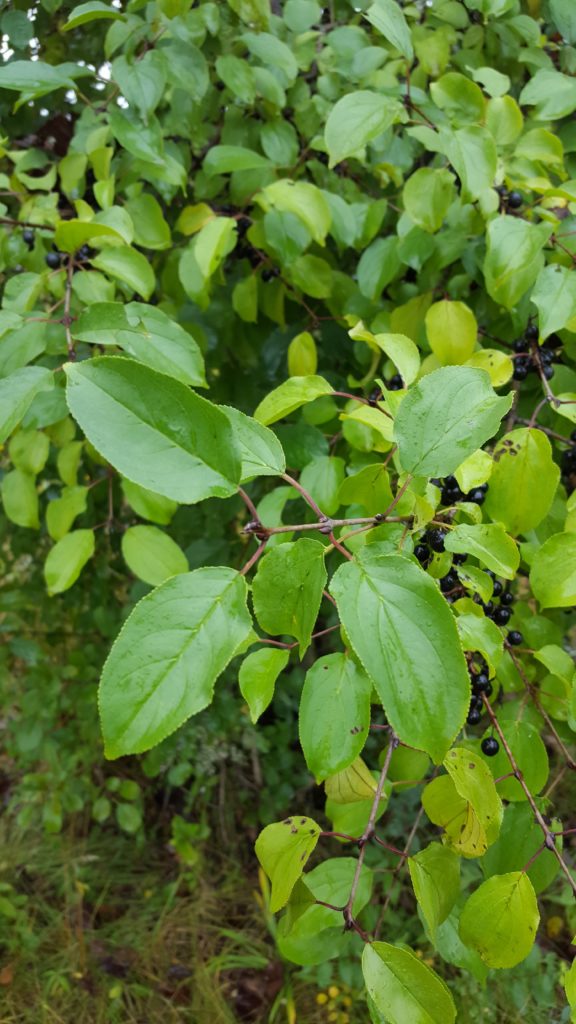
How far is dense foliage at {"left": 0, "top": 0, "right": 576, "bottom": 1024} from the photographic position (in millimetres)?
510

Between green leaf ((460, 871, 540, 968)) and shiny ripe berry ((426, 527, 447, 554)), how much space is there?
30 centimetres

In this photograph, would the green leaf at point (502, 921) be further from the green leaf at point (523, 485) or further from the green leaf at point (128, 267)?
the green leaf at point (128, 267)

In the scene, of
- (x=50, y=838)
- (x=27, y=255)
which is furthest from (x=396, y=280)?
(x=50, y=838)

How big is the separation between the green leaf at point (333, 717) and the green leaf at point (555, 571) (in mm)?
214

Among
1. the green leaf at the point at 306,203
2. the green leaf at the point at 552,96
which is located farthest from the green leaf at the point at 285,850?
the green leaf at the point at 552,96

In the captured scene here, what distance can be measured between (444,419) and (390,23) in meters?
0.58

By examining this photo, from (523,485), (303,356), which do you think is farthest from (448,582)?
(303,356)

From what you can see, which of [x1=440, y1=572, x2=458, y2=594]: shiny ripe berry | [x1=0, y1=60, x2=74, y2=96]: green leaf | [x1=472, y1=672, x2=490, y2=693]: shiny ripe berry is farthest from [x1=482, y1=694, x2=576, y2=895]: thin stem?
[x1=0, y1=60, x2=74, y2=96]: green leaf

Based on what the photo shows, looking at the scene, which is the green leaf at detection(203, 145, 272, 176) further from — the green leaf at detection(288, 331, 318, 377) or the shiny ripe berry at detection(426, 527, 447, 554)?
the shiny ripe berry at detection(426, 527, 447, 554)

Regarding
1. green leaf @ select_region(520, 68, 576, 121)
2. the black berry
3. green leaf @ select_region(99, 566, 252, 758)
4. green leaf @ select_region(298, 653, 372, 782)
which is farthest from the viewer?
green leaf @ select_region(520, 68, 576, 121)

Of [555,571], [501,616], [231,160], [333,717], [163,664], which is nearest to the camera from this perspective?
[163,664]

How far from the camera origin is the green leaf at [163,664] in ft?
1.57

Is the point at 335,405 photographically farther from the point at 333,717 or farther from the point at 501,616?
the point at 333,717

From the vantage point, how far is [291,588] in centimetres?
58
